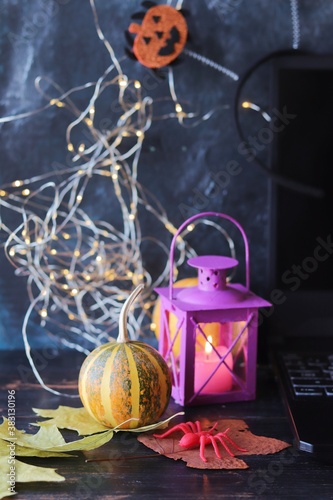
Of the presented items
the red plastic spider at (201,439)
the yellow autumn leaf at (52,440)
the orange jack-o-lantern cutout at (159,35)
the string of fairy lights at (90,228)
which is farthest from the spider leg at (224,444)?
the orange jack-o-lantern cutout at (159,35)

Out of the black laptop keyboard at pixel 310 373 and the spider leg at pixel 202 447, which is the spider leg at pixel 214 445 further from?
the black laptop keyboard at pixel 310 373

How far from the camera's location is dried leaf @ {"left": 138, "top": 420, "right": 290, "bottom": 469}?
90 cm

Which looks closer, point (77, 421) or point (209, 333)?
point (77, 421)

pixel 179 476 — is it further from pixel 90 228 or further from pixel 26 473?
pixel 90 228

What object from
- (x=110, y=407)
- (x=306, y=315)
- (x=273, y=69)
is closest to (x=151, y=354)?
(x=110, y=407)

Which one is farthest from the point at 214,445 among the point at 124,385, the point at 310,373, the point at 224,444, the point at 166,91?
the point at 166,91

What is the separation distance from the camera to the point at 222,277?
43.4 inches

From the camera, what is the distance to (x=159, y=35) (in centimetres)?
122

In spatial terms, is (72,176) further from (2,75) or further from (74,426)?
(74,426)

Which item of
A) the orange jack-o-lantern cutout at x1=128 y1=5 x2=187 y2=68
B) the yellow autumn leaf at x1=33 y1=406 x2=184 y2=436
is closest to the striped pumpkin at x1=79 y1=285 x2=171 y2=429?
the yellow autumn leaf at x1=33 y1=406 x2=184 y2=436

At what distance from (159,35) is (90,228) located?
0.33 metres

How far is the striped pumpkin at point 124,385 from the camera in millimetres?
965

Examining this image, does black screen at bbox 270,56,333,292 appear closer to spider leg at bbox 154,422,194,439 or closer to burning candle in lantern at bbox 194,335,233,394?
burning candle in lantern at bbox 194,335,233,394

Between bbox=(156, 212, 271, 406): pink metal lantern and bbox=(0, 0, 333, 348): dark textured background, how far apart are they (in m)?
0.18
